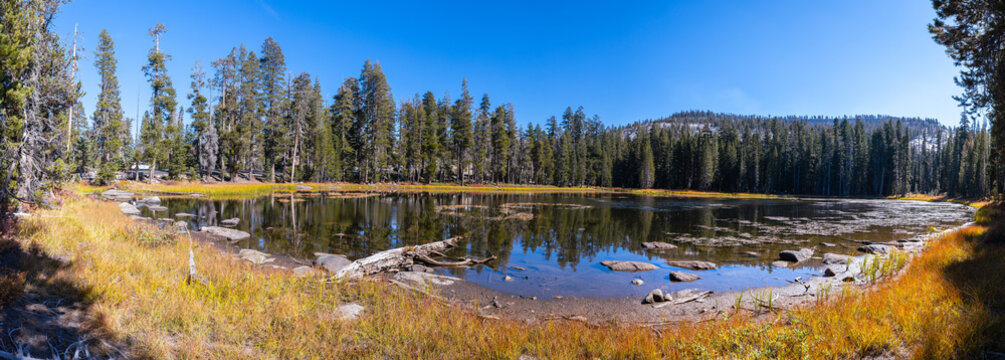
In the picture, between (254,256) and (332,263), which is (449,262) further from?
(254,256)

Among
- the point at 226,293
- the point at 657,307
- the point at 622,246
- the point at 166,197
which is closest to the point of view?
the point at 226,293

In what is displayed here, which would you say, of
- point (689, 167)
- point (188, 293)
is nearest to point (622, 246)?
point (188, 293)

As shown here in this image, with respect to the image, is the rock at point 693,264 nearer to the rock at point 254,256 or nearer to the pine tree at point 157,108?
the rock at point 254,256

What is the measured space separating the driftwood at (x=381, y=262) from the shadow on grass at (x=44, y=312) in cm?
449

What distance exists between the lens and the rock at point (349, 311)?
21.0ft

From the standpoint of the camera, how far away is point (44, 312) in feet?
16.4

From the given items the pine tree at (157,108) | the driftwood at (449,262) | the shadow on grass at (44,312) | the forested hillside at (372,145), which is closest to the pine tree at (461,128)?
the forested hillside at (372,145)

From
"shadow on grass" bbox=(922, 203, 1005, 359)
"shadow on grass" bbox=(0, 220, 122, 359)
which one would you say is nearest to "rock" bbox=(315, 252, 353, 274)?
"shadow on grass" bbox=(0, 220, 122, 359)

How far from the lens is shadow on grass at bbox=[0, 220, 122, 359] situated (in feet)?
13.7

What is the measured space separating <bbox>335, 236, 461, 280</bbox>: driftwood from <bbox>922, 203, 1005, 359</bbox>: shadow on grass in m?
10.8

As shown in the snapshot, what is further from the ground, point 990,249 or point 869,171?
point 869,171

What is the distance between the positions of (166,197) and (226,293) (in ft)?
125

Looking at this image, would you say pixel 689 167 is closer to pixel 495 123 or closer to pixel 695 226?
pixel 495 123

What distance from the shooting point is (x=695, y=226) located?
24750mm
